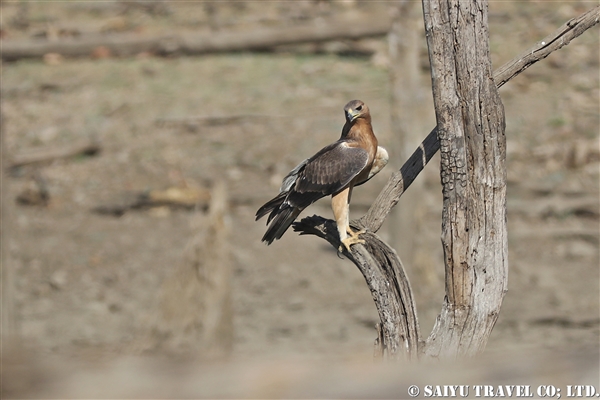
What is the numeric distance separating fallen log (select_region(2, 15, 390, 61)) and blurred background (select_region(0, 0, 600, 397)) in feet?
0.13

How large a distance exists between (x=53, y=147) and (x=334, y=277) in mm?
5262

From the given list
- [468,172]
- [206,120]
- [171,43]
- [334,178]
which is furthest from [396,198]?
[171,43]

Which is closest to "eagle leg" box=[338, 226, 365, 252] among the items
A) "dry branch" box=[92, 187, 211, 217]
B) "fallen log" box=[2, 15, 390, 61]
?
"dry branch" box=[92, 187, 211, 217]

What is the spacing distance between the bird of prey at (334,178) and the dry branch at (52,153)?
8.23 meters

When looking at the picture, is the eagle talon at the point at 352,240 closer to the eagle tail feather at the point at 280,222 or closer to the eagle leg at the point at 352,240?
the eagle leg at the point at 352,240

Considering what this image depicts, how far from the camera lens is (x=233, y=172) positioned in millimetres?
12117

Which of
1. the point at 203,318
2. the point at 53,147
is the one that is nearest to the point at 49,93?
the point at 53,147

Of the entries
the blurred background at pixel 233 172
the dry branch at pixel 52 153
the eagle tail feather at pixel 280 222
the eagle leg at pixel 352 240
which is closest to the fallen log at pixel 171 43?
the blurred background at pixel 233 172

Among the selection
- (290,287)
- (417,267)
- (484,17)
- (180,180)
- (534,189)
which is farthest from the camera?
(180,180)

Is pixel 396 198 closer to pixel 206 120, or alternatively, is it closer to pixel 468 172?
pixel 468 172

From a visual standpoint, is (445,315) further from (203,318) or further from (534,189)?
(534,189)

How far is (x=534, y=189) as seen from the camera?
11094 mm

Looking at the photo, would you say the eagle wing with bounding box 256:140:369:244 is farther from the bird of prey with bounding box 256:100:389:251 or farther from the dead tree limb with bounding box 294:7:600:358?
the dead tree limb with bounding box 294:7:600:358

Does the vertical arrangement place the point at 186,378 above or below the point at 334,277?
below
